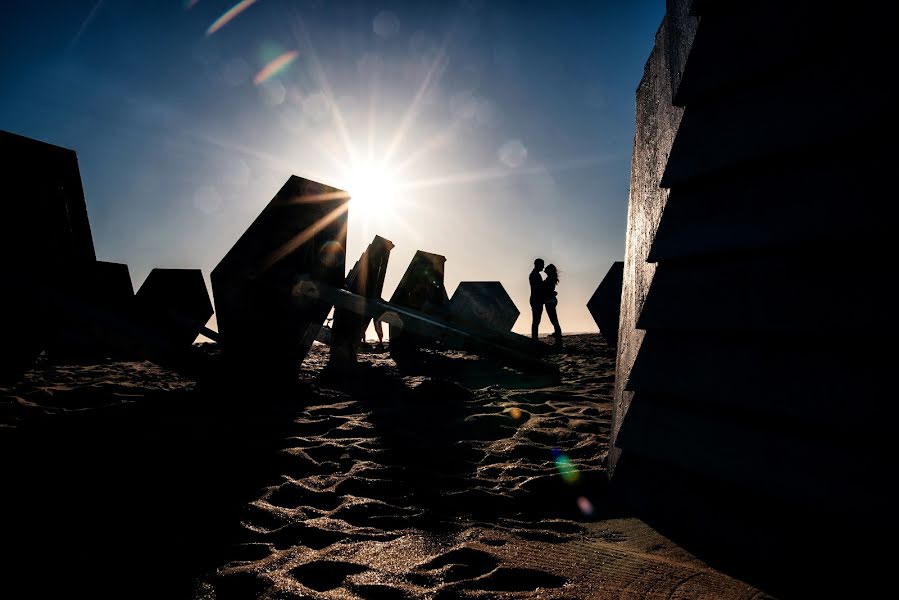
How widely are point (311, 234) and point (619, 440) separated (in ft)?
9.36

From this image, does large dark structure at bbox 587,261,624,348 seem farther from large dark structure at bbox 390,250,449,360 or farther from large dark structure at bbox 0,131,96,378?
large dark structure at bbox 0,131,96,378

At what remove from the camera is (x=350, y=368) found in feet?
16.5

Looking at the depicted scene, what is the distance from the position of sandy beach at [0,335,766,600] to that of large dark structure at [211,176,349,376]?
1.07ft

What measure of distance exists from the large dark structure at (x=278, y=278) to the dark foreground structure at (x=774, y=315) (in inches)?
107

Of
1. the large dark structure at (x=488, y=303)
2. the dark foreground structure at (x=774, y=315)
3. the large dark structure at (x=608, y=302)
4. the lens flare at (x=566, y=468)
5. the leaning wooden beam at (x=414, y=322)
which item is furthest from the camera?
the large dark structure at (x=488, y=303)

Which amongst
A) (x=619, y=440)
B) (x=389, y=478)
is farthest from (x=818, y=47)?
(x=389, y=478)

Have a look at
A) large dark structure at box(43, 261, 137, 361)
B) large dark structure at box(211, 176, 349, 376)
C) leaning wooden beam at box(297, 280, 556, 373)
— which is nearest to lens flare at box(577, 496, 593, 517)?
leaning wooden beam at box(297, 280, 556, 373)

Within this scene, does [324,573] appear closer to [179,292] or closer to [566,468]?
[566,468]

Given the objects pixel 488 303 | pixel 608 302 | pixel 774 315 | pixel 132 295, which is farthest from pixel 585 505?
pixel 488 303

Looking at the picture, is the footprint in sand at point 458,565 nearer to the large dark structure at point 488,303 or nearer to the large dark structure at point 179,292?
the large dark structure at point 179,292

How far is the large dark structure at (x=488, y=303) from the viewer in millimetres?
13109

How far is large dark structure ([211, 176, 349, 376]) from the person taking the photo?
9.57 ft

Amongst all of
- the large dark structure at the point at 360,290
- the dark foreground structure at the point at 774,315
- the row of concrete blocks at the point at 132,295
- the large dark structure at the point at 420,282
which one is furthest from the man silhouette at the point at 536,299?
the dark foreground structure at the point at 774,315

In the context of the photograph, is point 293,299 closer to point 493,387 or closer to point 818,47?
point 493,387
